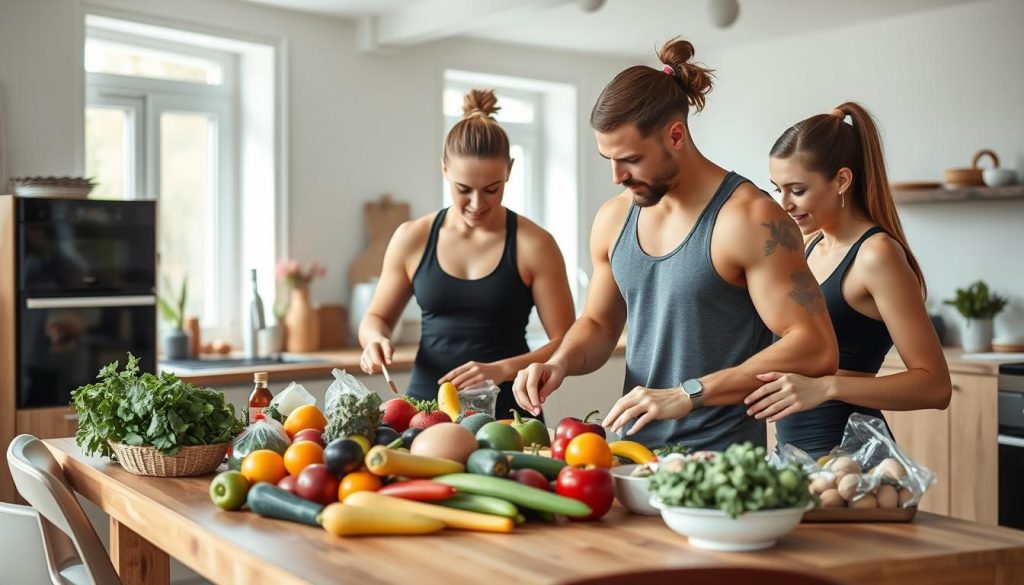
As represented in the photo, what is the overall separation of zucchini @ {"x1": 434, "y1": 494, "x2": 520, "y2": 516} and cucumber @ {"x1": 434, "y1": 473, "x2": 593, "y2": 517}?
0.01 m

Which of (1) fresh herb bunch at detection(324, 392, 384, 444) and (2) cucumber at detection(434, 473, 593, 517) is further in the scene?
(1) fresh herb bunch at detection(324, 392, 384, 444)

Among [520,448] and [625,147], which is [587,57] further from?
[520,448]

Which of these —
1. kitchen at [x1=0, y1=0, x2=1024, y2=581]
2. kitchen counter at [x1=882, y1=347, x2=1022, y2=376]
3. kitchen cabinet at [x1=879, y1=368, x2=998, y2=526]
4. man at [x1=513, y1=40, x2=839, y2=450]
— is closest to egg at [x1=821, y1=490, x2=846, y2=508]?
man at [x1=513, y1=40, x2=839, y2=450]

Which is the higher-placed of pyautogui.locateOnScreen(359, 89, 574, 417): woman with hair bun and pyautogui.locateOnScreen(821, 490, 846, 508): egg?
pyautogui.locateOnScreen(359, 89, 574, 417): woman with hair bun

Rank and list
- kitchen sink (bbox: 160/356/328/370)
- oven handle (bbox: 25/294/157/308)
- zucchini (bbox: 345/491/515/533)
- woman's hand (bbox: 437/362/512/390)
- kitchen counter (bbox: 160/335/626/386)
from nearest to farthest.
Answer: zucchini (bbox: 345/491/515/533)
woman's hand (bbox: 437/362/512/390)
oven handle (bbox: 25/294/157/308)
kitchen counter (bbox: 160/335/626/386)
kitchen sink (bbox: 160/356/328/370)

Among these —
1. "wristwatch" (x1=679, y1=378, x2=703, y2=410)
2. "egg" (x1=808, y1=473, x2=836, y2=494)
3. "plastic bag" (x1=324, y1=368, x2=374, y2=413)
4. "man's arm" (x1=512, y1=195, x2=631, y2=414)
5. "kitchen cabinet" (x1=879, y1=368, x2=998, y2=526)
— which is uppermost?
"man's arm" (x1=512, y1=195, x2=631, y2=414)

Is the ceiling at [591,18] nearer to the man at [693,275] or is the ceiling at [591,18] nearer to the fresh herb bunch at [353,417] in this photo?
the man at [693,275]

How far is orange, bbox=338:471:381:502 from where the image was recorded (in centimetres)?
172

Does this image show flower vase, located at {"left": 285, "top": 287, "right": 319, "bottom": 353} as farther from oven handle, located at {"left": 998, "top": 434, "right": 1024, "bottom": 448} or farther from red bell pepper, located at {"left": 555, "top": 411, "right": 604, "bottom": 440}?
red bell pepper, located at {"left": 555, "top": 411, "right": 604, "bottom": 440}

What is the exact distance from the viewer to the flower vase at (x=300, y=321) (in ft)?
16.8

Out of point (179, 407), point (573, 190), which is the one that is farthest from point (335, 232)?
point (179, 407)

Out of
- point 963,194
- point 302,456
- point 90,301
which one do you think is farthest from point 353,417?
point 963,194

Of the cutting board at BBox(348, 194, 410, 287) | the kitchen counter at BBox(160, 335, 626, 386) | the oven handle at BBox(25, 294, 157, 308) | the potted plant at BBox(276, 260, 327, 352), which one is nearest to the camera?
the oven handle at BBox(25, 294, 157, 308)

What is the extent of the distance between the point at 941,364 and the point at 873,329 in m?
0.18
